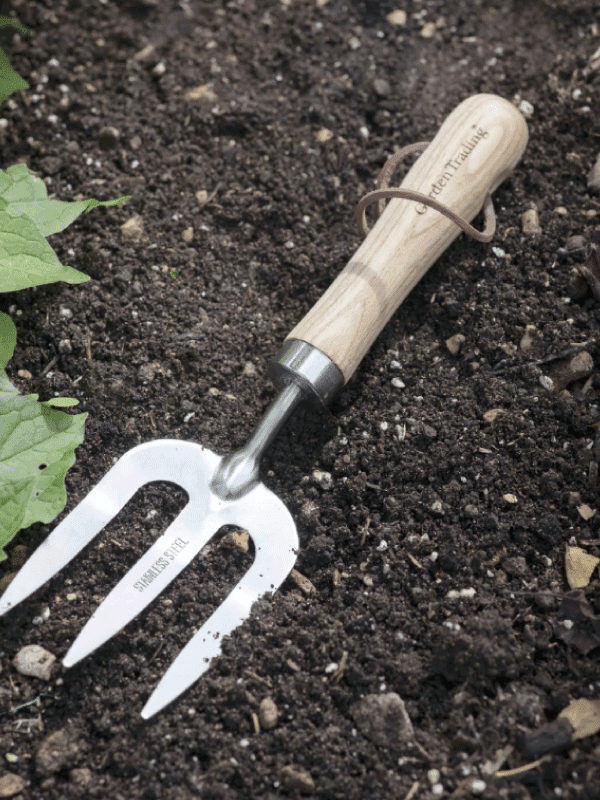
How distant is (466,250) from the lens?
1870 millimetres

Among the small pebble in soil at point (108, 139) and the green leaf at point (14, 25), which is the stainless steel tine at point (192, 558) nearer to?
the small pebble in soil at point (108, 139)

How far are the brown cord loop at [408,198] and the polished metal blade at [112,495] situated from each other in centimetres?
71

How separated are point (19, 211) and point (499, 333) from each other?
1225 mm

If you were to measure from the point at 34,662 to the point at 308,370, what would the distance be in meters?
0.86

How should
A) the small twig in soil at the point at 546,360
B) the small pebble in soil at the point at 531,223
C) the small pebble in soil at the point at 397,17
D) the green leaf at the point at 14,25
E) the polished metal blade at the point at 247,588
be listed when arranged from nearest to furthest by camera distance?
the polished metal blade at the point at 247,588 → the small twig in soil at the point at 546,360 → the small pebble in soil at the point at 531,223 → the green leaf at the point at 14,25 → the small pebble in soil at the point at 397,17

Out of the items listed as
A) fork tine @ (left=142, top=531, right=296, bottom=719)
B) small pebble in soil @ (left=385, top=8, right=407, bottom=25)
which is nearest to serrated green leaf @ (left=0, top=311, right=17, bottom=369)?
fork tine @ (left=142, top=531, right=296, bottom=719)

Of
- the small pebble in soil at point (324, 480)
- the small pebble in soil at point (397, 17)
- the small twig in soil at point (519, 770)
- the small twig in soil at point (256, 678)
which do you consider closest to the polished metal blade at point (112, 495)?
the small pebble in soil at point (324, 480)

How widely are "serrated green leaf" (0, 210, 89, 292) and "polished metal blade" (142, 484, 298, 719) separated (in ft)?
2.18

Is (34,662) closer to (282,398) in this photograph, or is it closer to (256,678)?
(256,678)

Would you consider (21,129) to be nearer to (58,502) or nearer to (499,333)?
(58,502)

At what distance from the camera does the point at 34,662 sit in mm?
1484

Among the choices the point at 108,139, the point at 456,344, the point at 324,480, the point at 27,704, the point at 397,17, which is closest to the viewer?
the point at 27,704

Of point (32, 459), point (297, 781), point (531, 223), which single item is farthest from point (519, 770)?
point (531, 223)

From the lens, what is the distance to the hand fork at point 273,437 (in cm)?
150
